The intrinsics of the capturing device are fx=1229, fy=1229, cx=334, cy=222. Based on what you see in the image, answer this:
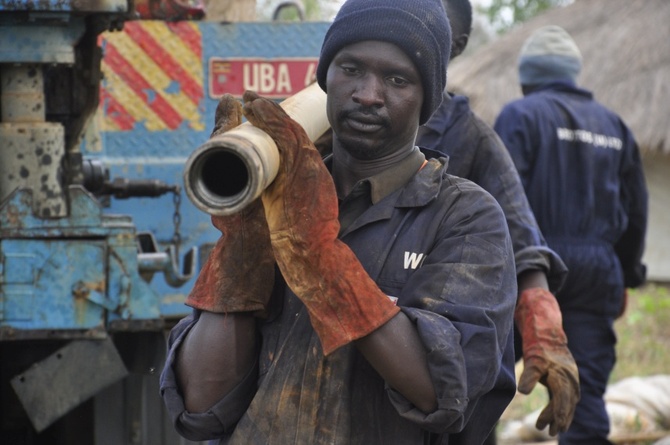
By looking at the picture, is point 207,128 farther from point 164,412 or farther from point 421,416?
point 421,416

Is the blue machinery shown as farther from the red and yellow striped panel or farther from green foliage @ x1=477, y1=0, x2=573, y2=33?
green foliage @ x1=477, y1=0, x2=573, y2=33

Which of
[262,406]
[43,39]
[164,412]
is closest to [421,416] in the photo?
[262,406]

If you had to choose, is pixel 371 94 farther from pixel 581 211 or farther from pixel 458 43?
pixel 581 211

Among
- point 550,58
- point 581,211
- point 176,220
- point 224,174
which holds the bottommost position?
Result: point 176,220

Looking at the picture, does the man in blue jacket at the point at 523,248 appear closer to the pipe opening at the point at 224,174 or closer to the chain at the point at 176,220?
the pipe opening at the point at 224,174

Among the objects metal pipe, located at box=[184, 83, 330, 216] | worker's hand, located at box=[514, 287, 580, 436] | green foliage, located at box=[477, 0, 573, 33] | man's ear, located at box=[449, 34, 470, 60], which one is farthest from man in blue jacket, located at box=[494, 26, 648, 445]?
green foliage, located at box=[477, 0, 573, 33]

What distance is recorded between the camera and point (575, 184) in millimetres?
5469

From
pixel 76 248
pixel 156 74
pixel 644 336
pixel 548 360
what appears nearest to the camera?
pixel 548 360

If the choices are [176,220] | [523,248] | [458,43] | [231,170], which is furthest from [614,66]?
[231,170]

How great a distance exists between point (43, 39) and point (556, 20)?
13.2 metres

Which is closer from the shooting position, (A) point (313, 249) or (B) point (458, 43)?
(A) point (313, 249)

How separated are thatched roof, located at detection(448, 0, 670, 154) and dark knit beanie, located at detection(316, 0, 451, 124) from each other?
10.6 metres

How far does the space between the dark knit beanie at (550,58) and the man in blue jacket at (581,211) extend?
183mm

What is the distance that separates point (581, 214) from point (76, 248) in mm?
2510
